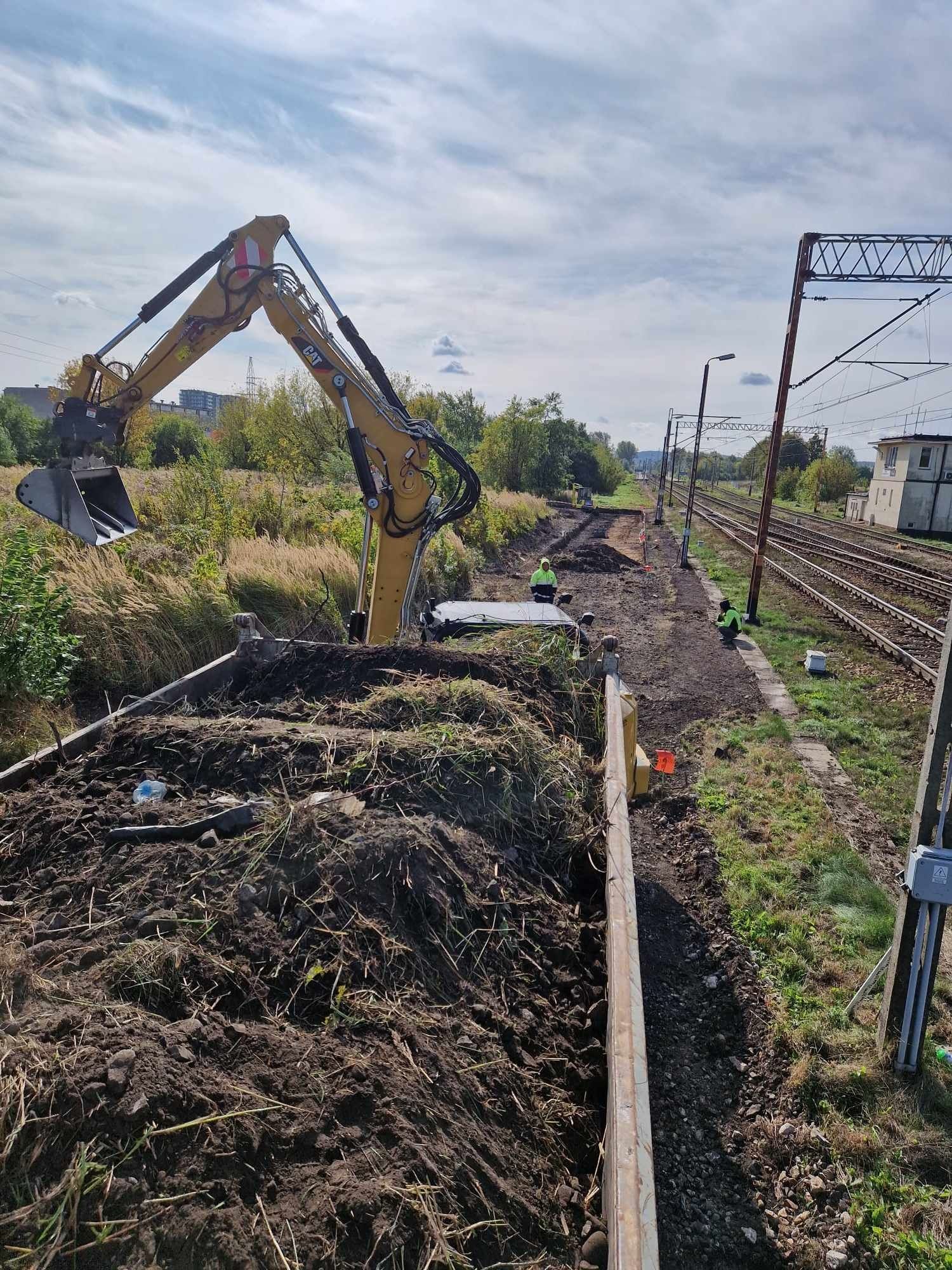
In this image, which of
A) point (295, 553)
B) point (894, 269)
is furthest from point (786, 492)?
point (295, 553)

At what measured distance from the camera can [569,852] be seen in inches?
147

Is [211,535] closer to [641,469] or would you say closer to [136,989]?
[136,989]

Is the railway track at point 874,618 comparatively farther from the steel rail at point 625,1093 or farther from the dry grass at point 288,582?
the dry grass at point 288,582

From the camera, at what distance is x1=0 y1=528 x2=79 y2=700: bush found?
5.88 m

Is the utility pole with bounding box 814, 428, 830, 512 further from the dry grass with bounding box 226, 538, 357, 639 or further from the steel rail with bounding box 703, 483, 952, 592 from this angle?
the dry grass with bounding box 226, 538, 357, 639

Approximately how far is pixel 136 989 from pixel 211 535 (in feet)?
28.0

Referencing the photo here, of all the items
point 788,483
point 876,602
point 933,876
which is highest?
point 788,483

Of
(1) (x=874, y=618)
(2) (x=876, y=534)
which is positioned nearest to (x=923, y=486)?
(2) (x=876, y=534)

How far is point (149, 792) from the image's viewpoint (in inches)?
139

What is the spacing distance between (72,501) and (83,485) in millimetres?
774

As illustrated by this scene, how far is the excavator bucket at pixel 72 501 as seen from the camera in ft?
17.3

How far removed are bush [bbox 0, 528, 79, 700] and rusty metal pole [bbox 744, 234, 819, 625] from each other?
35.2 feet

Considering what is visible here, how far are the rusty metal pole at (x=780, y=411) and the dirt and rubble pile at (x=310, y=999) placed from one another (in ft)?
35.5

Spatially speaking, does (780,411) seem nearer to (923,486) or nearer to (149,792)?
(149,792)
